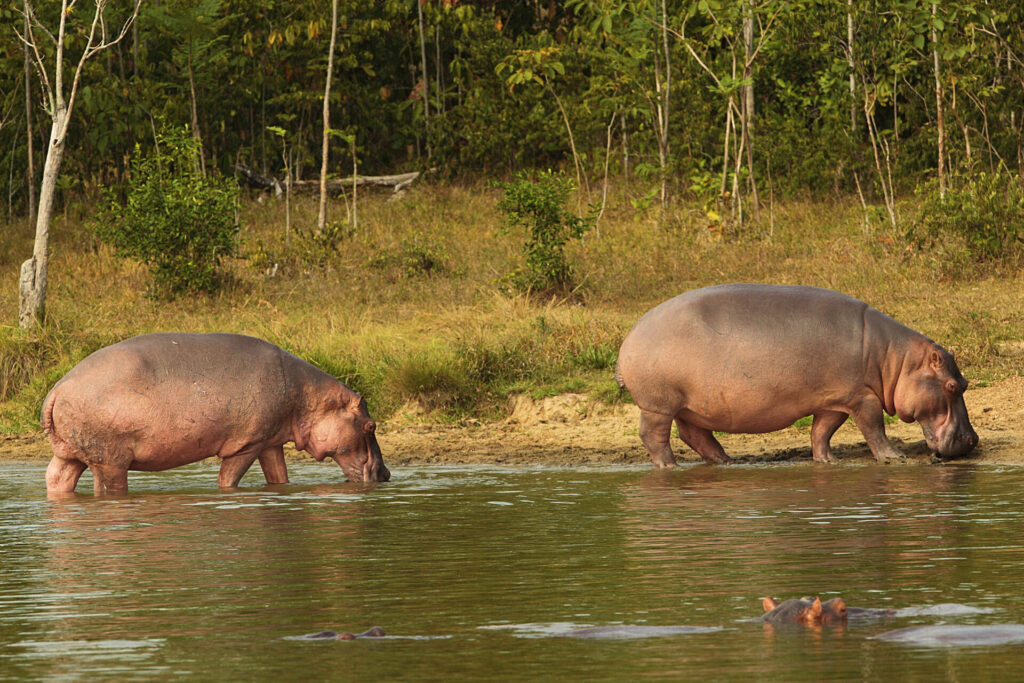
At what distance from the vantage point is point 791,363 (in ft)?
30.2

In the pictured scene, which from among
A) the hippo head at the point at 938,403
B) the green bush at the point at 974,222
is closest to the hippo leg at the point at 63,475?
the hippo head at the point at 938,403

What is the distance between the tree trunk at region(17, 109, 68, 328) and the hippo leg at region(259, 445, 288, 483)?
5636mm

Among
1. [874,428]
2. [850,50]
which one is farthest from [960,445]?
[850,50]

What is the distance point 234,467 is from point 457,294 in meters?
7.59

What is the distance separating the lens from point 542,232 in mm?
16125

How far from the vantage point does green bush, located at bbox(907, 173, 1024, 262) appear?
15352mm

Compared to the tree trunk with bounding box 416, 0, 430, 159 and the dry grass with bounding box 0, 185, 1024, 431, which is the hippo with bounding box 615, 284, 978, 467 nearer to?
the dry grass with bounding box 0, 185, 1024, 431

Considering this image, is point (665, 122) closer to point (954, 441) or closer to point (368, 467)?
point (954, 441)

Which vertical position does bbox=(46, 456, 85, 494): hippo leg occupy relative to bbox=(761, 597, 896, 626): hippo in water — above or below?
below

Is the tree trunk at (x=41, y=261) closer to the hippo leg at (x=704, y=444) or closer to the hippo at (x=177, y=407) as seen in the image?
the hippo at (x=177, y=407)

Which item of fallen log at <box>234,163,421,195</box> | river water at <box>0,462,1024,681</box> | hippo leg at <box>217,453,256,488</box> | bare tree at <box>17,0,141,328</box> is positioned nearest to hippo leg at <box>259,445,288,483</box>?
river water at <box>0,462,1024,681</box>

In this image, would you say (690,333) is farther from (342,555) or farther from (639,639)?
(639,639)

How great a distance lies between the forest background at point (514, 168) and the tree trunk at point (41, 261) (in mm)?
342

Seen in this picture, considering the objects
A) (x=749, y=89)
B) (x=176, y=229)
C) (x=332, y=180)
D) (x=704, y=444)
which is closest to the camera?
(x=704, y=444)
